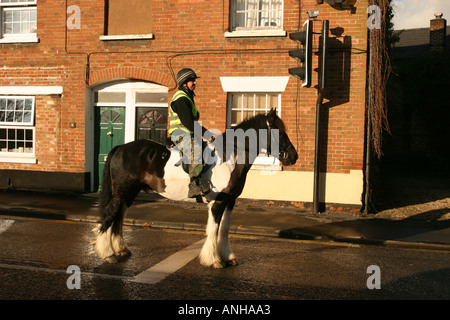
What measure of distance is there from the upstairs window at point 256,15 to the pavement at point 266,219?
14.8ft

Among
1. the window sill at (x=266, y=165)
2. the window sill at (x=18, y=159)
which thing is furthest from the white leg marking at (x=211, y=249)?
the window sill at (x=18, y=159)

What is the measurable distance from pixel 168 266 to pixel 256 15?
759 centimetres

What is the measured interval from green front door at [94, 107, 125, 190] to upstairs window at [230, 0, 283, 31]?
3962mm

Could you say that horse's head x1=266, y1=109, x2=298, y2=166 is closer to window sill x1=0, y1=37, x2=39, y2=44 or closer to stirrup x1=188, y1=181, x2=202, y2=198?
stirrup x1=188, y1=181, x2=202, y2=198

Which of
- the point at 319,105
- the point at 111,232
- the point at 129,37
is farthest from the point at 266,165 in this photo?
the point at 111,232

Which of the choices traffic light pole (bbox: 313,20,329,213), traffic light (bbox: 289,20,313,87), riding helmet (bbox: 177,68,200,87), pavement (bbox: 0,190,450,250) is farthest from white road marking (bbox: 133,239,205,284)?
traffic light (bbox: 289,20,313,87)

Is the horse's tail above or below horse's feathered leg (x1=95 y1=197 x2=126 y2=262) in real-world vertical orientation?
above

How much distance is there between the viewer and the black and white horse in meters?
5.84

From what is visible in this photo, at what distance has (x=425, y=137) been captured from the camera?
2309 centimetres

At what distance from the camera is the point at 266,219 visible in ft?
29.8

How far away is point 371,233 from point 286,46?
16.7ft

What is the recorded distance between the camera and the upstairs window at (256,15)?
11.0 m
